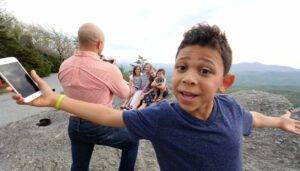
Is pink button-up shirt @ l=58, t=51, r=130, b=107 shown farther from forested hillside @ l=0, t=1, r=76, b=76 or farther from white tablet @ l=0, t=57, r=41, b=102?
forested hillside @ l=0, t=1, r=76, b=76

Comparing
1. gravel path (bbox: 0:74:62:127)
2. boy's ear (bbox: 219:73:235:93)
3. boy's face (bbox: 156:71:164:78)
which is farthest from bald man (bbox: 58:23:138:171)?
gravel path (bbox: 0:74:62:127)

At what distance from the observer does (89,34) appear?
3598 millimetres

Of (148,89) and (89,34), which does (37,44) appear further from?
(89,34)

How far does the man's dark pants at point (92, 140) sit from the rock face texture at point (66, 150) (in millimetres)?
2244

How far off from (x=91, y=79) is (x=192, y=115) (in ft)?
5.02

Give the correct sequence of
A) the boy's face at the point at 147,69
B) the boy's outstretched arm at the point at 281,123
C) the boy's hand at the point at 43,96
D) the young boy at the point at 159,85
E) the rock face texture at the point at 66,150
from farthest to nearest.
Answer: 1. the boy's face at the point at 147,69
2. the young boy at the point at 159,85
3. the rock face texture at the point at 66,150
4. the boy's outstretched arm at the point at 281,123
5. the boy's hand at the point at 43,96

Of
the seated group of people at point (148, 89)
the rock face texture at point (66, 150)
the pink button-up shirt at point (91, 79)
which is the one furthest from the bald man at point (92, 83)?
the seated group of people at point (148, 89)

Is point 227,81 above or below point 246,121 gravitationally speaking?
above

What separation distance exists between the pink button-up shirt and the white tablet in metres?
0.80

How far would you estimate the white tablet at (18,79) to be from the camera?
2320mm

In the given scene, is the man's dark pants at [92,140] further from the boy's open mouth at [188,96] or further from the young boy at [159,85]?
the young boy at [159,85]

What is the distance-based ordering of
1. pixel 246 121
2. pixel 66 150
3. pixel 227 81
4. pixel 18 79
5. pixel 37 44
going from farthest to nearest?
pixel 37 44 → pixel 66 150 → pixel 246 121 → pixel 18 79 → pixel 227 81

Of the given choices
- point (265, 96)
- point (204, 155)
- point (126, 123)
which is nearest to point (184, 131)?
point (204, 155)

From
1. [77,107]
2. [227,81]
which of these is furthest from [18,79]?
[227,81]
